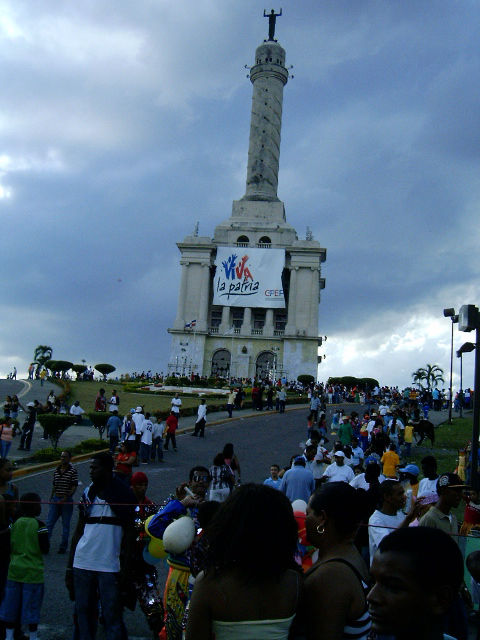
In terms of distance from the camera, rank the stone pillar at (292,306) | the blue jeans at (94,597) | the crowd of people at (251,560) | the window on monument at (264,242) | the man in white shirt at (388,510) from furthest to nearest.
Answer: the window on monument at (264,242)
the stone pillar at (292,306)
the man in white shirt at (388,510)
the blue jeans at (94,597)
the crowd of people at (251,560)

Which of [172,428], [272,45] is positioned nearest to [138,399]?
[172,428]

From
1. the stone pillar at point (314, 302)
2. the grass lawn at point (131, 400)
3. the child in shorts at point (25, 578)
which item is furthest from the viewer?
the stone pillar at point (314, 302)

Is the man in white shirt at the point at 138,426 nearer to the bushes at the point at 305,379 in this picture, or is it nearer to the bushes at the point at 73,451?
the bushes at the point at 73,451

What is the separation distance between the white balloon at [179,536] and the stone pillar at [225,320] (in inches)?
2241

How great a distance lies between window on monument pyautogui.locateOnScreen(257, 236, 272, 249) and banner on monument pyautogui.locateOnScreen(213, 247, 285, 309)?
1.60 metres

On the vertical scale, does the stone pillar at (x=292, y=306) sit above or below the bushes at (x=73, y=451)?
above

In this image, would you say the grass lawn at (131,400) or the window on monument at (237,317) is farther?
the window on monument at (237,317)

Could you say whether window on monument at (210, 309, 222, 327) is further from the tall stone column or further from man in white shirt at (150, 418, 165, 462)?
man in white shirt at (150, 418, 165, 462)

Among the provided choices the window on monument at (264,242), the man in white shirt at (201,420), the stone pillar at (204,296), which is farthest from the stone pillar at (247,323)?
the man in white shirt at (201,420)

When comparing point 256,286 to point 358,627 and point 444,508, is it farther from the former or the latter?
point 358,627

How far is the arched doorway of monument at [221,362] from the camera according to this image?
60344 millimetres

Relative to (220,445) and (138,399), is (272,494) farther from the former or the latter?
(138,399)

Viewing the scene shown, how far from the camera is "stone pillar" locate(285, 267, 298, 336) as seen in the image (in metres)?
60.5

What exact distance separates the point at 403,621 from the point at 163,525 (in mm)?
2951
